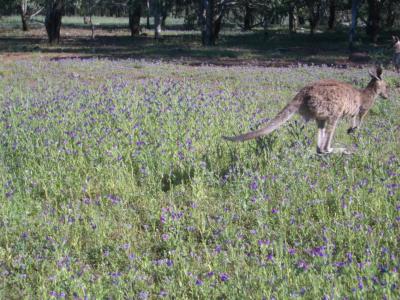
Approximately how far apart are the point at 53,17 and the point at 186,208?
30620 millimetres

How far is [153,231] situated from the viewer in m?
5.20

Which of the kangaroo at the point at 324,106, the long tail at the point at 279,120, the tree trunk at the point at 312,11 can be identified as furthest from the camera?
the tree trunk at the point at 312,11

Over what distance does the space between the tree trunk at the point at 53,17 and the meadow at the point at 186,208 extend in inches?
1006

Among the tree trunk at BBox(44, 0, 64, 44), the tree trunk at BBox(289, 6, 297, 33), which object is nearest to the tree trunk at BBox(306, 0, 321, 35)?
the tree trunk at BBox(289, 6, 297, 33)

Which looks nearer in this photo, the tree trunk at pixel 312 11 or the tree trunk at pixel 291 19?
the tree trunk at pixel 291 19

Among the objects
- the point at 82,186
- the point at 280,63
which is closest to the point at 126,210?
the point at 82,186

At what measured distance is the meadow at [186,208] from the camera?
405 cm

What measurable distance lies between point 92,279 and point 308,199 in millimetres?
2449

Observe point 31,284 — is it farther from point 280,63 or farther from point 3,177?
point 280,63

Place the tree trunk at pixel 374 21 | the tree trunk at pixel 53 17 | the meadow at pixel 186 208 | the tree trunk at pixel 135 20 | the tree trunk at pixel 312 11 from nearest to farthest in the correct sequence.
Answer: the meadow at pixel 186 208 < the tree trunk at pixel 53 17 < the tree trunk at pixel 374 21 < the tree trunk at pixel 312 11 < the tree trunk at pixel 135 20

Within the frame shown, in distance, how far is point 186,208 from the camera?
18.1 feet

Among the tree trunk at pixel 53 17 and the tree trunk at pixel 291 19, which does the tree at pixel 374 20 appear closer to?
the tree trunk at pixel 291 19

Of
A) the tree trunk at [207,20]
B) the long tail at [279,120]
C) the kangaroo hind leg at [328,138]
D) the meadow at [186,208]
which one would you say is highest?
the tree trunk at [207,20]

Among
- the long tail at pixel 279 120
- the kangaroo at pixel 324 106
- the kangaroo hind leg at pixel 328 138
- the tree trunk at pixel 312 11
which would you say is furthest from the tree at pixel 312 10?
the long tail at pixel 279 120
